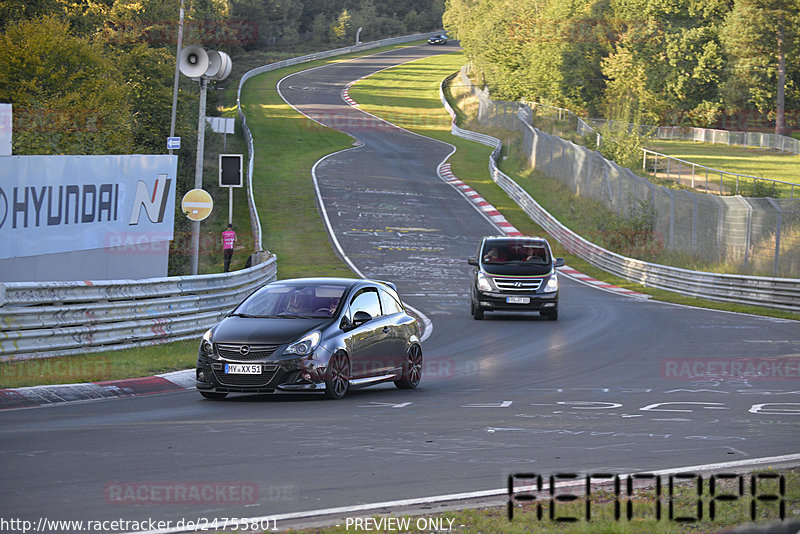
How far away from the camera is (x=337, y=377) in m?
13.0

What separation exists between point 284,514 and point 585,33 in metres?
86.1

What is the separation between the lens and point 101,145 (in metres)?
33.9

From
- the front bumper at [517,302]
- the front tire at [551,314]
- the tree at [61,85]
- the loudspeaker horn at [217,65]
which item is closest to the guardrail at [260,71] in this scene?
the tree at [61,85]

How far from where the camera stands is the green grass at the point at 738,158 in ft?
207

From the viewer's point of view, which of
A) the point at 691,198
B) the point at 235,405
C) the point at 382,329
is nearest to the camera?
the point at 235,405

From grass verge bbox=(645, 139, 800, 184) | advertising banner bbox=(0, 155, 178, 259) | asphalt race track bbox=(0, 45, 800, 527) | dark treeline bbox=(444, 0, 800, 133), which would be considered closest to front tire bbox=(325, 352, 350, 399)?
asphalt race track bbox=(0, 45, 800, 527)

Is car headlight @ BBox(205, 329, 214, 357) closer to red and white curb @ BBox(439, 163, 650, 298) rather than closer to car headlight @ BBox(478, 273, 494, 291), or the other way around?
car headlight @ BBox(478, 273, 494, 291)

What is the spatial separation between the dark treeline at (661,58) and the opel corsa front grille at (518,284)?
→ 5970 cm

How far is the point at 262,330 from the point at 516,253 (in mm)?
13966

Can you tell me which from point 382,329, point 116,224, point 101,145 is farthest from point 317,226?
point 382,329

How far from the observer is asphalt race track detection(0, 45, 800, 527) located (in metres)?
7.46

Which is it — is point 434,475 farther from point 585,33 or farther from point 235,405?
point 585,33

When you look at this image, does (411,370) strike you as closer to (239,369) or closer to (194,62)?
(239,369)

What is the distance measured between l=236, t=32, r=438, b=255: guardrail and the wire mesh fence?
14701mm
